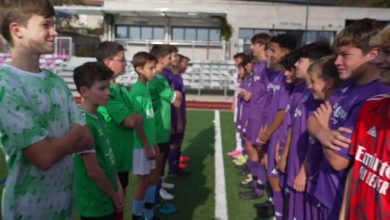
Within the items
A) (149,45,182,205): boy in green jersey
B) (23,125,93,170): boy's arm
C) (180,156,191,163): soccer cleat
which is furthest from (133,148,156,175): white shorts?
(180,156,191,163): soccer cleat

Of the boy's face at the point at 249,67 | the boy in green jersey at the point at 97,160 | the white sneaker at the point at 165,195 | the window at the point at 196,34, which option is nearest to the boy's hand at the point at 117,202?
the boy in green jersey at the point at 97,160

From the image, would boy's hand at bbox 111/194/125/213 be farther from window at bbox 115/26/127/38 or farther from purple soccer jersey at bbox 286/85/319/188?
window at bbox 115/26/127/38

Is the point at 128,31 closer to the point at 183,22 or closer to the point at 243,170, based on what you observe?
the point at 183,22

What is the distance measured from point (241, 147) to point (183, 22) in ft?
69.0

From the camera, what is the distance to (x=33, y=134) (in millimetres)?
1804

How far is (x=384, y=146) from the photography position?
172cm

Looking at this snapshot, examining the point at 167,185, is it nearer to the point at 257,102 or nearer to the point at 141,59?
the point at 257,102

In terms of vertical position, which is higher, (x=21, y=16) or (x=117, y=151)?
(x=21, y=16)

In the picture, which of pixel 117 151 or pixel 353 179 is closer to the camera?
pixel 353 179

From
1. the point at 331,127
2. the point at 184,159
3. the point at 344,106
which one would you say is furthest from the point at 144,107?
the point at 184,159

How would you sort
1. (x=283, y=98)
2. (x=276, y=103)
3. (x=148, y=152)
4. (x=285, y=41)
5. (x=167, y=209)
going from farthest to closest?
(x=167, y=209)
(x=285, y=41)
(x=276, y=103)
(x=283, y=98)
(x=148, y=152)

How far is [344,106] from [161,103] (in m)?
2.99

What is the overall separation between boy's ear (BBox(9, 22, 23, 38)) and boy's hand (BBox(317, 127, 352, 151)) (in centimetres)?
167

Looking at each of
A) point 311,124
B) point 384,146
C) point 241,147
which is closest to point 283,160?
point 311,124
